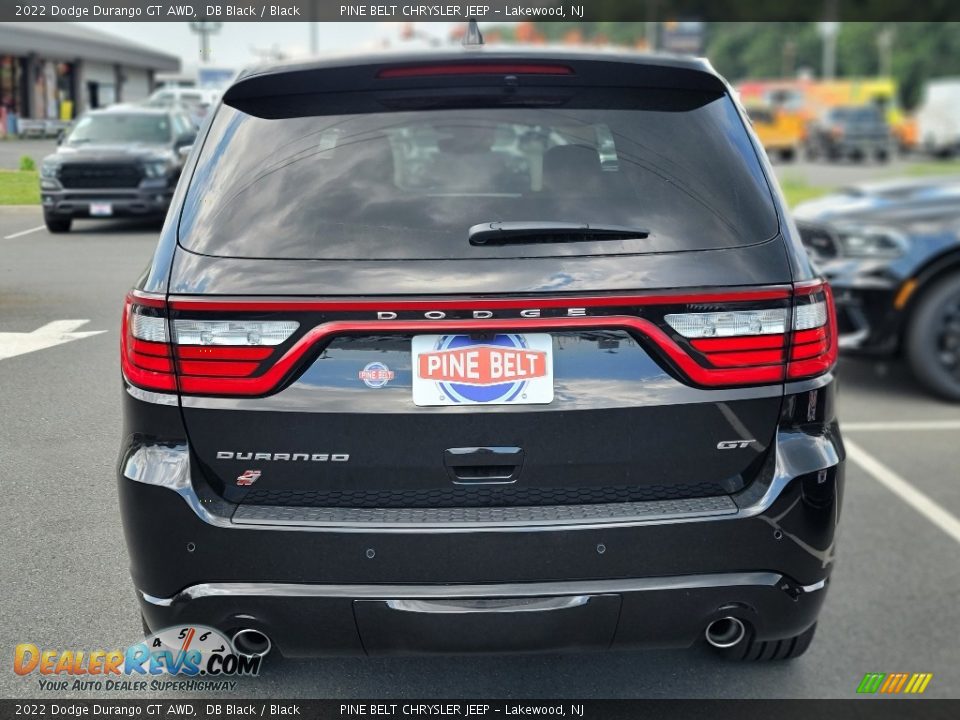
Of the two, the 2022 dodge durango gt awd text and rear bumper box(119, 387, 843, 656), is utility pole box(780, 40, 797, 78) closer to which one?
the 2022 dodge durango gt awd text

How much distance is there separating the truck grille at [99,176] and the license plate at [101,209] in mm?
50

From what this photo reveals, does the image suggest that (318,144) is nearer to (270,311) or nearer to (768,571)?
(270,311)

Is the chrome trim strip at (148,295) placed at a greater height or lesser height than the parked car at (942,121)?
greater

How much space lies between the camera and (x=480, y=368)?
2439mm

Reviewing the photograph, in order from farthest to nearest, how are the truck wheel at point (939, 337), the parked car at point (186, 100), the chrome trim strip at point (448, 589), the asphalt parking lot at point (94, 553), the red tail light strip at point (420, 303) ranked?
the truck wheel at point (939, 337) < the parked car at point (186, 100) < the asphalt parking lot at point (94, 553) < the chrome trim strip at point (448, 589) < the red tail light strip at point (420, 303)

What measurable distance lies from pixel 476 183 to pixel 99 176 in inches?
41.4

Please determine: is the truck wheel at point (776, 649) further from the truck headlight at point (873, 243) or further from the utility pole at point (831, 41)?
the utility pole at point (831, 41)

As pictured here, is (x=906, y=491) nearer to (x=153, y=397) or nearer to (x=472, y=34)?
(x=472, y=34)

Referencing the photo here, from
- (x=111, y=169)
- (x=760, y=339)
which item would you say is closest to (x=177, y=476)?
(x=111, y=169)

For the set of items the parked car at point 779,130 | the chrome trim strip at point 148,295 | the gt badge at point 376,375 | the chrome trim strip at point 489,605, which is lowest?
the parked car at point 779,130

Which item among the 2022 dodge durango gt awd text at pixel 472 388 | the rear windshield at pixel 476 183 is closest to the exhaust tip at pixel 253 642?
the 2022 dodge durango gt awd text at pixel 472 388

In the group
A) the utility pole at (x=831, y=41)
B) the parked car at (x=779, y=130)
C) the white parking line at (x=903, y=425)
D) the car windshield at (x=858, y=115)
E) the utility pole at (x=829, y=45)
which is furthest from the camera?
the utility pole at (x=831, y=41)

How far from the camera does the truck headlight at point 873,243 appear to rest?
743cm

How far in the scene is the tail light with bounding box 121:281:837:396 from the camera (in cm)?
241
